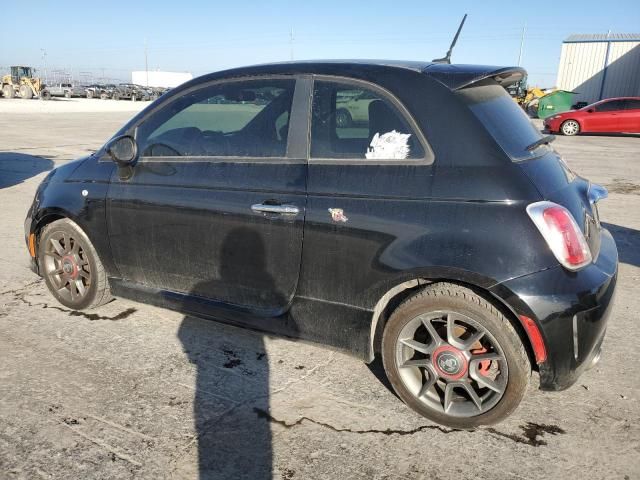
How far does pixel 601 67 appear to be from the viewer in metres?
33.8

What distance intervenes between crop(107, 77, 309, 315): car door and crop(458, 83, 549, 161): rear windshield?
0.91 meters

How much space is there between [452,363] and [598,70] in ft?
123

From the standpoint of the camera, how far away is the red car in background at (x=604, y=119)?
63.4ft

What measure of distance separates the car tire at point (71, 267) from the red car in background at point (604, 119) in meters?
20.3

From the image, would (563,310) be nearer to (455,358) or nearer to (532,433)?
(455,358)

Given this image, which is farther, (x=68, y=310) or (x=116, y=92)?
(x=116, y=92)

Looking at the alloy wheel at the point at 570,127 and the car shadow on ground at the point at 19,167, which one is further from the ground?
the alloy wheel at the point at 570,127

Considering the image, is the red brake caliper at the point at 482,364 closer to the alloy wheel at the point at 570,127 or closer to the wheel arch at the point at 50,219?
the wheel arch at the point at 50,219

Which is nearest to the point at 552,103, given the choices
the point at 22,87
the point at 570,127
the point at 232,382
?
the point at 570,127

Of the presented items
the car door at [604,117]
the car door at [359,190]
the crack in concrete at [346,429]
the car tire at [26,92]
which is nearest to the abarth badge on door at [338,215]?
the car door at [359,190]

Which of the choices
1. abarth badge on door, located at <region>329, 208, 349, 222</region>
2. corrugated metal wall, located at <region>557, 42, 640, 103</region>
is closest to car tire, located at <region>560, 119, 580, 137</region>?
corrugated metal wall, located at <region>557, 42, 640, 103</region>

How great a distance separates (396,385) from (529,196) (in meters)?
1.17

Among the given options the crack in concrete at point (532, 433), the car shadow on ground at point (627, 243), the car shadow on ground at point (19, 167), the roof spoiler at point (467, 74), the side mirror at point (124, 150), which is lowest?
the crack in concrete at point (532, 433)

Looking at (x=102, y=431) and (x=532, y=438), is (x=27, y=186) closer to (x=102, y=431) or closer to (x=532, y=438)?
(x=102, y=431)
